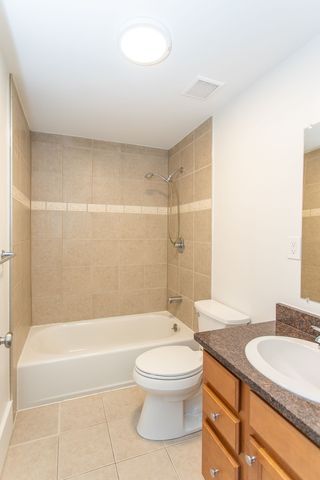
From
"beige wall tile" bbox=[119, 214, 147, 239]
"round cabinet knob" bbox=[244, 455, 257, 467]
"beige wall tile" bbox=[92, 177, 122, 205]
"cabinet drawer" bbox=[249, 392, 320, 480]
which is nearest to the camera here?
"cabinet drawer" bbox=[249, 392, 320, 480]

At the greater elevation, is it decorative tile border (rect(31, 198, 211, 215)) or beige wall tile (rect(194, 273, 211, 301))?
Answer: decorative tile border (rect(31, 198, 211, 215))

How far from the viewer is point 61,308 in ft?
8.51

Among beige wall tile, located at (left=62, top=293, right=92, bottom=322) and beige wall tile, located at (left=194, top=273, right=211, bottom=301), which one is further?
beige wall tile, located at (left=62, top=293, right=92, bottom=322)

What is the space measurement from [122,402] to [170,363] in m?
0.63

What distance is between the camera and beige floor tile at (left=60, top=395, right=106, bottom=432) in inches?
66.0

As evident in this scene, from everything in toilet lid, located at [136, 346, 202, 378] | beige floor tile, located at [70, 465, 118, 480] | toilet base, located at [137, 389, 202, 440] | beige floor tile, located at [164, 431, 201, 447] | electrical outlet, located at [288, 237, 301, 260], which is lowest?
beige floor tile, located at [164, 431, 201, 447]

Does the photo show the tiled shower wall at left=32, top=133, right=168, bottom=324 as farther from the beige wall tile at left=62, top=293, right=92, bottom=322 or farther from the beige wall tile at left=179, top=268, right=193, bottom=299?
the beige wall tile at left=179, top=268, right=193, bottom=299

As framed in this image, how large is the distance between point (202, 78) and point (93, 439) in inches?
92.3

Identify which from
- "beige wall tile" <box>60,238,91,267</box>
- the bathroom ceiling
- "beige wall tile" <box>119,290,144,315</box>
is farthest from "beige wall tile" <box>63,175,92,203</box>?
"beige wall tile" <box>119,290,144,315</box>

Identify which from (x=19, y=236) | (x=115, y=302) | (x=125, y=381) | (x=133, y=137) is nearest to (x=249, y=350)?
(x=125, y=381)

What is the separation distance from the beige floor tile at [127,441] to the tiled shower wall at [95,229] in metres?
1.20

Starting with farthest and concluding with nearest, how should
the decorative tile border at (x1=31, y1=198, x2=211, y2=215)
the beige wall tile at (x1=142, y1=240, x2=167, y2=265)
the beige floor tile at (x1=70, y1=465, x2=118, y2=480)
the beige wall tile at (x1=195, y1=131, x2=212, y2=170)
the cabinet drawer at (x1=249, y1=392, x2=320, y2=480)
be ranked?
the beige wall tile at (x1=142, y1=240, x2=167, y2=265)
the decorative tile border at (x1=31, y1=198, x2=211, y2=215)
the beige wall tile at (x1=195, y1=131, x2=212, y2=170)
the beige floor tile at (x1=70, y1=465, x2=118, y2=480)
the cabinet drawer at (x1=249, y1=392, x2=320, y2=480)

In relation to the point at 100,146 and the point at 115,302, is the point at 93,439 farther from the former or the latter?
the point at 100,146

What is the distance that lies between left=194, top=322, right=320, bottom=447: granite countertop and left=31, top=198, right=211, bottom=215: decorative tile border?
118cm
